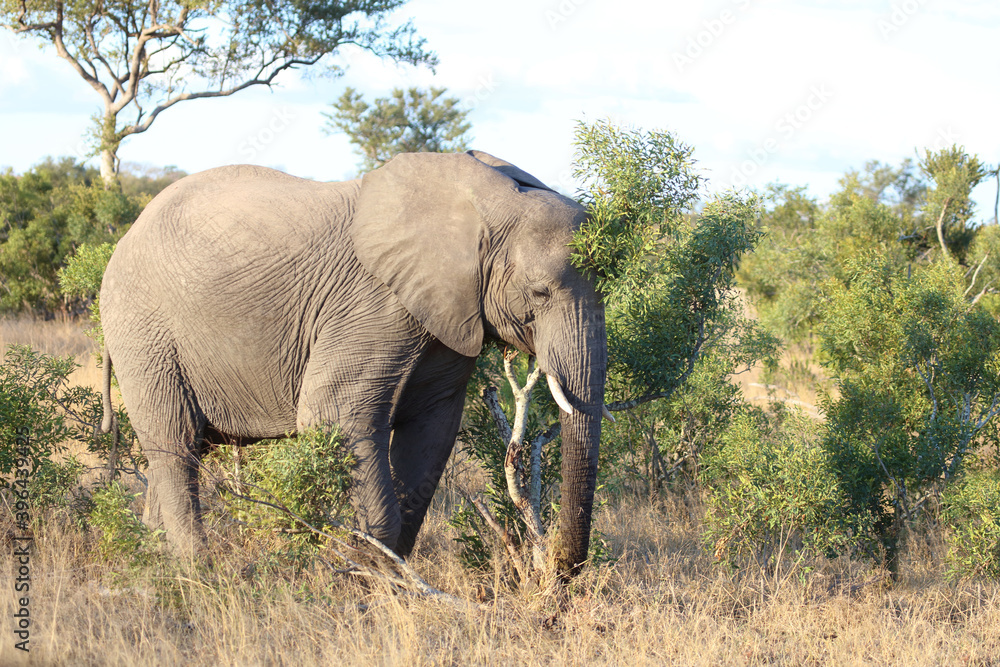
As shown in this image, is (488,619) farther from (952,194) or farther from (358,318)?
(952,194)

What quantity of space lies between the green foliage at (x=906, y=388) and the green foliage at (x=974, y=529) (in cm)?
25

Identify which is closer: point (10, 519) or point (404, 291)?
point (404, 291)

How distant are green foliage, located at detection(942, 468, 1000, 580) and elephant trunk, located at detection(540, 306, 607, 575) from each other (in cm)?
281

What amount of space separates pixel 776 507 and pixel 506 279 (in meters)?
2.40

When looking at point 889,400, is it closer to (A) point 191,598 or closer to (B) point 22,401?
(A) point 191,598

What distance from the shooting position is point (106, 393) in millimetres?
6344

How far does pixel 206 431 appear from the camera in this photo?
19.2ft

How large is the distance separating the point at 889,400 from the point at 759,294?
9.50 meters

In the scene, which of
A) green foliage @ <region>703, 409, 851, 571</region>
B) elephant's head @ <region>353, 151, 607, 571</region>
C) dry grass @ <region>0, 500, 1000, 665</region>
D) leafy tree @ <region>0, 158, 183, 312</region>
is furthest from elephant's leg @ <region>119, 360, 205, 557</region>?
leafy tree @ <region>0, 158, 183, 312</region>

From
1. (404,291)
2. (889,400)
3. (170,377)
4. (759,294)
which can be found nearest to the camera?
(404,291)

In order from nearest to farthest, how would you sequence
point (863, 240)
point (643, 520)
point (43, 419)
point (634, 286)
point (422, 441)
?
point (634, 286), point (422, 441), point (43, 419), point (643, 520), point (863, 240)

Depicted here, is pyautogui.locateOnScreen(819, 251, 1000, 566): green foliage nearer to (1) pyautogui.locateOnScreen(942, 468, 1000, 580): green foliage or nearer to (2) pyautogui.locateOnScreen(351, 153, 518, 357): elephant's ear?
(1) pyautogui.locateOnScreen(942, 468, 1000, 580): green foliage

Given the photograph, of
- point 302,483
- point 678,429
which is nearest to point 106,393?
point 302,483

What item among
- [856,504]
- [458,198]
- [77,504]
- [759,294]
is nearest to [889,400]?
[856,504]
